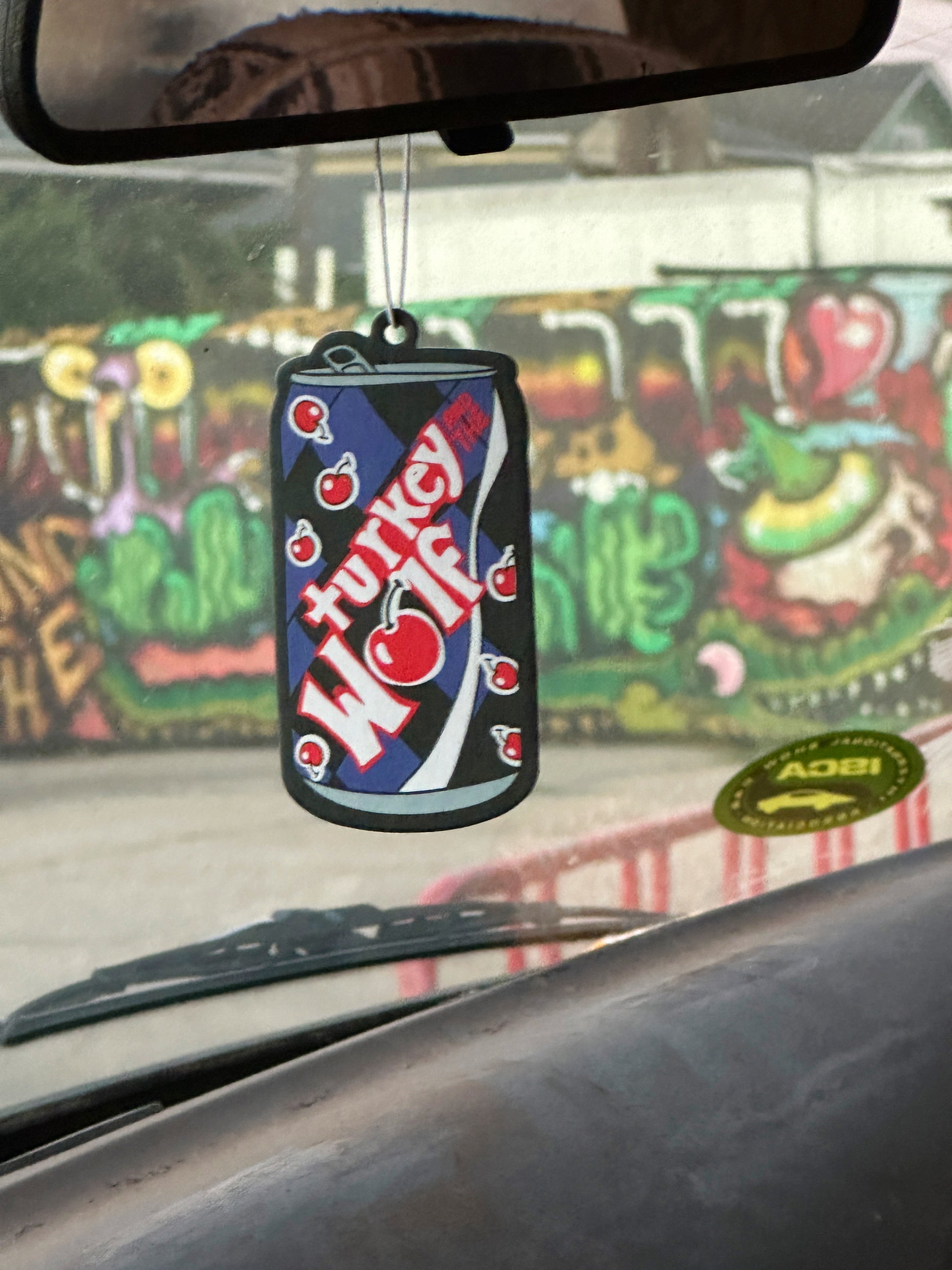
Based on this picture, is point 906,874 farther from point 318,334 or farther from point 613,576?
point 318,334

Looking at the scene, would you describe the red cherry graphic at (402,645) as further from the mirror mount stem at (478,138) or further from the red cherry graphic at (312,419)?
the mirror mount stem at (478,138)

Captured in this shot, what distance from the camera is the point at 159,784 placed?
1.72 metres

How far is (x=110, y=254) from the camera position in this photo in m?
1.61

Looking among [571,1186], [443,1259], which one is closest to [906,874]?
[571,1186]

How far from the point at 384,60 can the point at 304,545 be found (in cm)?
61

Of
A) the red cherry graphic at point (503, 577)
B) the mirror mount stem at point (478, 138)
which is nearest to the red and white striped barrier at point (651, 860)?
the red cherry graphic at point (503, 577)

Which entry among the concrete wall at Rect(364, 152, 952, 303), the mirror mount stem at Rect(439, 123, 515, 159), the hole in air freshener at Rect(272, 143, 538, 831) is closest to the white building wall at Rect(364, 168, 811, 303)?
the concrete wall at Rect(364, 152, 952, 303)

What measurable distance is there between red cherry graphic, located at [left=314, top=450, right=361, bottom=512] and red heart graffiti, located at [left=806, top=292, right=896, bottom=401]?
776mm

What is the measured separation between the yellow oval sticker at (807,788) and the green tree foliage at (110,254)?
2.78ft

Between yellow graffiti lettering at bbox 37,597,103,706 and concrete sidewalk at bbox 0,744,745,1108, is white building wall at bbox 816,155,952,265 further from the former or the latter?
yellow graffiti lettering at bbox 37,597,103,706

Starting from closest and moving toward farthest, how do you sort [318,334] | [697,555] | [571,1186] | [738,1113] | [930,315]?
1. [571,1186]
2. [738,1113]
3. [318,334]
4. [697,555]
5. [930,315]

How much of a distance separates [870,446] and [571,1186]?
124 cm

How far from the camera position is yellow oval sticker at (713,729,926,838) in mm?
1844

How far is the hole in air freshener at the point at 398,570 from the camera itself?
153 cm
